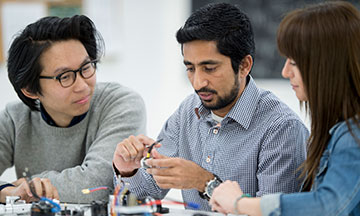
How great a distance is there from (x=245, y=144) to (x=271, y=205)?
483mm

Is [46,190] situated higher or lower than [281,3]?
lower

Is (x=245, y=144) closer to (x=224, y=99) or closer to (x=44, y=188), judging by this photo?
(x=224, y=99)


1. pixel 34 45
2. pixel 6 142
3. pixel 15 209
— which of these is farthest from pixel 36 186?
pixel 34 45

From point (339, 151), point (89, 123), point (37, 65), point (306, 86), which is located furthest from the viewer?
point (89, 123)

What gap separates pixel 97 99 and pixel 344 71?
125 centimetres

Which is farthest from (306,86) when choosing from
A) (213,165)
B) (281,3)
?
(281,3)

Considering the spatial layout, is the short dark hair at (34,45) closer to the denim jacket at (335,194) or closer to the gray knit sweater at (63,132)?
the gray knit sweater at (63,132)

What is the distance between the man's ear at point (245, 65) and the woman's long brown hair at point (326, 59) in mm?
364

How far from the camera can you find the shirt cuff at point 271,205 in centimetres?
109

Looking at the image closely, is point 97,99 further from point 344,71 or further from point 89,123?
point 344,71

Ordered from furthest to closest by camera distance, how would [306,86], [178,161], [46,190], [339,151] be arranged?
[46,190], [178,161], [306,86], [339,151]

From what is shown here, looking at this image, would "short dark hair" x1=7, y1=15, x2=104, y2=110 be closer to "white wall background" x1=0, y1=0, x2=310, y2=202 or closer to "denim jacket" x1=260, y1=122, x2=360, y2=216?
"denim jacket" x1=260, y1=122, x2=360, y2=216

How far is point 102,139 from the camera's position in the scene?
188 cm

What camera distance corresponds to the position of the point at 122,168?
1.63 m
